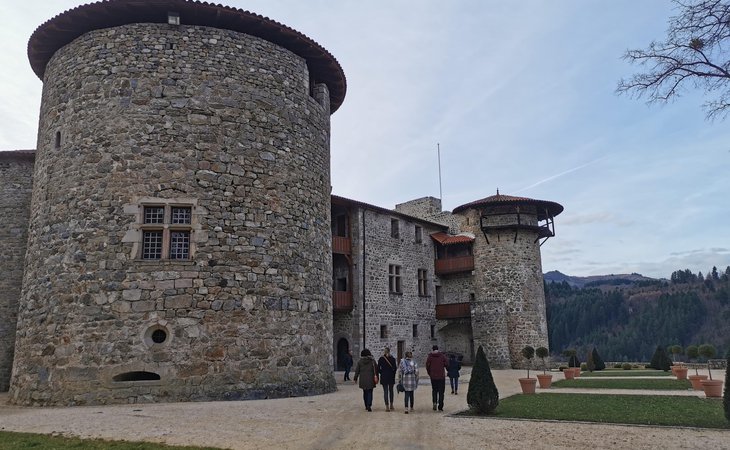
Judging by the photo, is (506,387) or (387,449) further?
(506,387)

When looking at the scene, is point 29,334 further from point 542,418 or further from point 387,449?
point 542,418

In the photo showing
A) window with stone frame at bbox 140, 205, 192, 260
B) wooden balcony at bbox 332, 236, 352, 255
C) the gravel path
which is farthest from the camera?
wooden balcony at bbox 332, 236, 352, 255

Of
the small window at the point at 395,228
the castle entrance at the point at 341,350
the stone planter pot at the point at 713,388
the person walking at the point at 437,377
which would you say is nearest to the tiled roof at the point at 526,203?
the small window at the point at 395,228

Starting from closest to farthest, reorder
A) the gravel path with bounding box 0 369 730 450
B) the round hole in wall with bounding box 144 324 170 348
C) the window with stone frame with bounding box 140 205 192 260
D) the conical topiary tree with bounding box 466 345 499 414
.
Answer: the gravel path with bounding box 0 369 730 450 < the conical topiary tree with bounding box 466 345 499 414 < the round hole in wall with bounding box 144 324 170 348 < the window with stone frame with bounding box 140 205 192 260

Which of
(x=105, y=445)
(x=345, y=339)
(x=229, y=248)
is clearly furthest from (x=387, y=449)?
(x=345, y=339)

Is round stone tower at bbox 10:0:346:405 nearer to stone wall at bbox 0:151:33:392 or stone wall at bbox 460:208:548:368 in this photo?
stone wall at bbox 0:151:33:392

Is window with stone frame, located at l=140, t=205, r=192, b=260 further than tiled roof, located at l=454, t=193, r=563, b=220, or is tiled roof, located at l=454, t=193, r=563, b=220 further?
tiled roof, located at l=454, t=193, r=563, b=220

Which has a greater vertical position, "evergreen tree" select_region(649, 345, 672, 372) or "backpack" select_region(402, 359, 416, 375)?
"backpack" select_region(402, 359, 416, 375)

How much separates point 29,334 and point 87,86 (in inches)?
242

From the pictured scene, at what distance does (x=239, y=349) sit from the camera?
40.4ft

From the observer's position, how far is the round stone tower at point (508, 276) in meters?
30.0

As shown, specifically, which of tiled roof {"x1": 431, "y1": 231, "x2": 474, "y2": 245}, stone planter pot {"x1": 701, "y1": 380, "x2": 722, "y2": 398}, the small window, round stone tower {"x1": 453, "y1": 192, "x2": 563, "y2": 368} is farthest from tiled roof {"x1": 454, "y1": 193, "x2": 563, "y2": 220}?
stone planter pot {"x1": 701, "y1": 380, "x2": 722, "y2": 398}

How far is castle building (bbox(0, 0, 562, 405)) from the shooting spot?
468 inches

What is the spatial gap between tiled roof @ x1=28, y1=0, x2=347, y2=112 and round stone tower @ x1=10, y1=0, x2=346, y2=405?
0.05 metres
